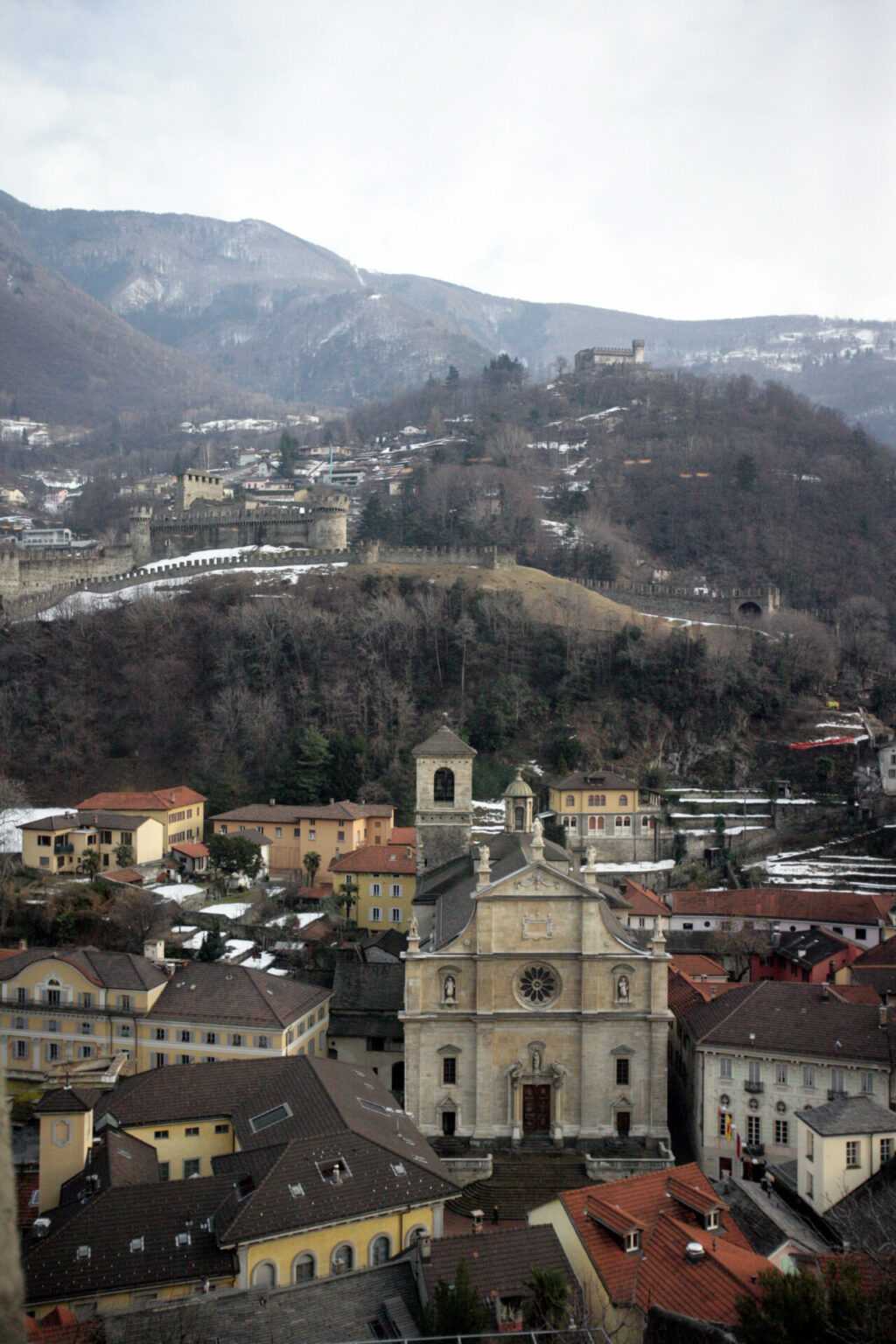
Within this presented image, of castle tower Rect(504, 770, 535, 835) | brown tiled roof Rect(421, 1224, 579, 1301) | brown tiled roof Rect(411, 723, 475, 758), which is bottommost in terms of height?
brown tiled roof Rect(421, 1224, 579, 1301)

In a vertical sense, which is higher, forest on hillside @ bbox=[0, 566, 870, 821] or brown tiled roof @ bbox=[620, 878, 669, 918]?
forest on hillside @ bbox=[0, 566, 870, 821]

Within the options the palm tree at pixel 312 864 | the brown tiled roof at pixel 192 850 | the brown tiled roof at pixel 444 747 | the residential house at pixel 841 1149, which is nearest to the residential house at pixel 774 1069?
the residential house at pixel 841 1149

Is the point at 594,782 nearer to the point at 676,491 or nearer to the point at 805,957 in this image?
the point at 805,957

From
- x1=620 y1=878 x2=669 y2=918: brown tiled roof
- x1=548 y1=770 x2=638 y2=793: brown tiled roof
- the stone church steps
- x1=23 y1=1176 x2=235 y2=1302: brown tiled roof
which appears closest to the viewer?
x1=23 y1=1176 x2=235 y2=1302: brown tiled roof

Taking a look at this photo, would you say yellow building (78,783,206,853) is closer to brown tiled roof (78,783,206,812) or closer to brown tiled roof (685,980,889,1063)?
brown tiled roof (78,783,206,812)

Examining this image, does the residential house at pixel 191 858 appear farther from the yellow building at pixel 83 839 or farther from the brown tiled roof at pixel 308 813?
the brown tiled roof at pixel 308 813

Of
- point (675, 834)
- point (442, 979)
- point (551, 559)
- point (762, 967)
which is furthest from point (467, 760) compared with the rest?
point (551, 559)

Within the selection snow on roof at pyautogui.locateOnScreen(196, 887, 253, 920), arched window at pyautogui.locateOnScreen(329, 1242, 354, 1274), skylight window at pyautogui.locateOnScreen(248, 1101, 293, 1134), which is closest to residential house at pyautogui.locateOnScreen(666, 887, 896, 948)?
snow on roof at pyautogui.locateOnScreen(196, 887, 253, 920)
